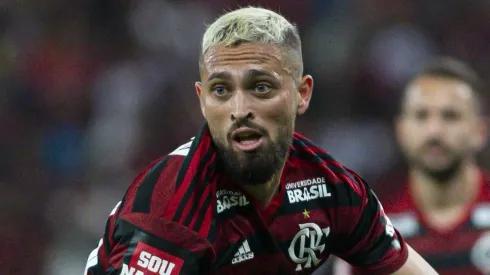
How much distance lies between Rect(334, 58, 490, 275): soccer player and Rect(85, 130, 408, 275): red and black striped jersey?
2026 millimetres

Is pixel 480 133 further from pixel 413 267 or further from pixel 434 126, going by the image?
pixel 413 267

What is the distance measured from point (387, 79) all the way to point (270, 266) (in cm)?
468

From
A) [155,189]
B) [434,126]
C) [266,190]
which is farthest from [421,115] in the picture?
[155,189]

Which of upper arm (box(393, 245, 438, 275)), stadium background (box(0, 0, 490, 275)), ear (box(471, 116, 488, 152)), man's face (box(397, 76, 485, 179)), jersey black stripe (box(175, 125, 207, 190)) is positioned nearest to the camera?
jersey black stripe (box(175, 125, 207, 190))

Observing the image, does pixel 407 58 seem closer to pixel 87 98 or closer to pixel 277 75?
pixel 87 98

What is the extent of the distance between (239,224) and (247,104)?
0.43m

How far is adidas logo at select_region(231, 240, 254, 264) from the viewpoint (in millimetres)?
2959

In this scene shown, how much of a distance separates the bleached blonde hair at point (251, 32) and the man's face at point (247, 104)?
0.02 metres

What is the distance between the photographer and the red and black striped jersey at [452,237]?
5332mm

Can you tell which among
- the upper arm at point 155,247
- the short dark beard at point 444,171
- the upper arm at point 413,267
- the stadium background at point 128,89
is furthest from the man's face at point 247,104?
the stadium background at point 128,89

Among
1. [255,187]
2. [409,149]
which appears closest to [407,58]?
[409,149]

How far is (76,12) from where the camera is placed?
311 inches

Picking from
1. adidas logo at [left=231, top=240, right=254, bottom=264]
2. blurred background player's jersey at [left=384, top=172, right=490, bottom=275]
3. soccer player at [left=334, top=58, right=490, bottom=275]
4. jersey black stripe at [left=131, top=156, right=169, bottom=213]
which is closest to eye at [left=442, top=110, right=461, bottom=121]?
soccer player at [left=334, top=58, right=490, bottom=275]

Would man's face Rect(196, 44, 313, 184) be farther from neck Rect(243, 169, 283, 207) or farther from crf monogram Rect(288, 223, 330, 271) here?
crf monogram Rect(288, 223, 330, 271)
